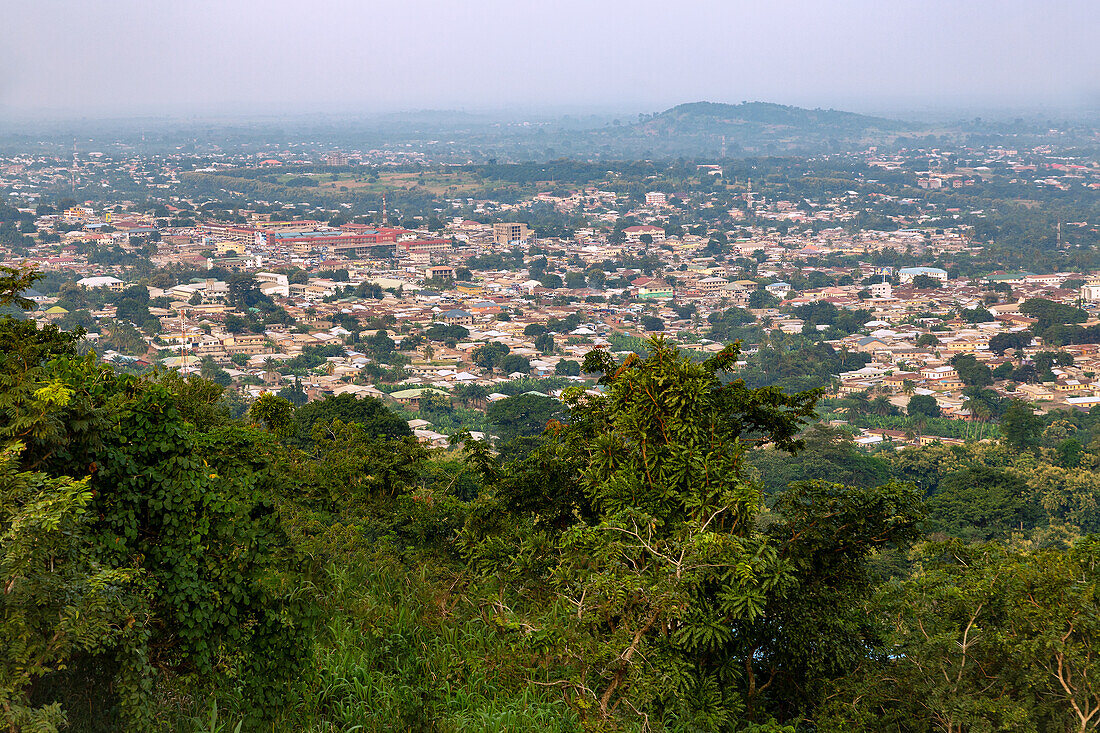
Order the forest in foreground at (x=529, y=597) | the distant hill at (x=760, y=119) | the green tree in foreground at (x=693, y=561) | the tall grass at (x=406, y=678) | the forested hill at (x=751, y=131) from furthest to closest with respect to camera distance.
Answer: the distant hill at (x=760, y=119)
the forested hill at (x=751, y=131)
the green tree in foreground at (x=693, y=561)
the tall grass at (x=406, y=678)
the forest in foreground at (x=529, y=597)

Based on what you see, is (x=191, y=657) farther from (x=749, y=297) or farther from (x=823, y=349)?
(x=749, y=297)

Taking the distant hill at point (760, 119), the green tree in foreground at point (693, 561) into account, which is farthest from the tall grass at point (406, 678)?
the distant hill at point (760, 119)

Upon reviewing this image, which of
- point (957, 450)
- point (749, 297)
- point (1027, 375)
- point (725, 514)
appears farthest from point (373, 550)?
point (749, 297)

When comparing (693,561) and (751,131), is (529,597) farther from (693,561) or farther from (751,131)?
(751,131)

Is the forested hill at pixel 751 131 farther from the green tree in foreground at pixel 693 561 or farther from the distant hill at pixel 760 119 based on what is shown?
the green tree in foreground at pixel 693 561

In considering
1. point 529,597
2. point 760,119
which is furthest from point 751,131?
point 529,597

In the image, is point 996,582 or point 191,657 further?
point 996,582
